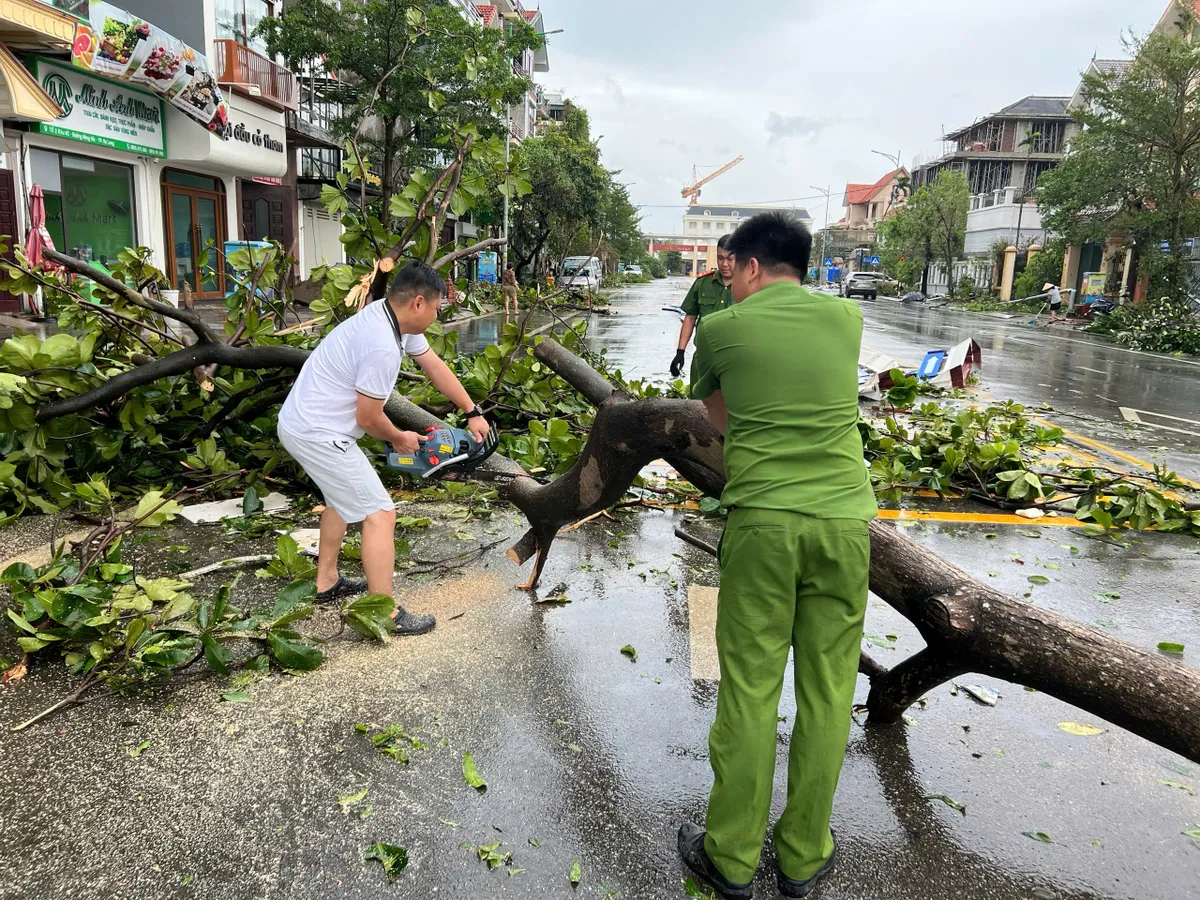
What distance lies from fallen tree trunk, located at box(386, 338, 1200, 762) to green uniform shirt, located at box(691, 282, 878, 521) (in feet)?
1.94

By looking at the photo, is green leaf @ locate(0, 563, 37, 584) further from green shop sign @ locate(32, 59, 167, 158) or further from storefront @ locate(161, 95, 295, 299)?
storefront @ locate(161, 95, 295, 299)

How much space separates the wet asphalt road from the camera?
2342 mm

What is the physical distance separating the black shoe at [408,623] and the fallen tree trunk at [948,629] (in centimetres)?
78

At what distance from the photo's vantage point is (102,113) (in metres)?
17.6

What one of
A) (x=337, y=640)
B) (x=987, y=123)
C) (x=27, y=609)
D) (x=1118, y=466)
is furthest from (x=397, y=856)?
(x=987, y=123)

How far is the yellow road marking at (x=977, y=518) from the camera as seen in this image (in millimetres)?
5859

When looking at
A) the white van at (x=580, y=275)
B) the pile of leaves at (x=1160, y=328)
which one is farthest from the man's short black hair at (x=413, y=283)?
the pile of leaves at (x=1160, y=328)

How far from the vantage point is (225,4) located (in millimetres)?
22344

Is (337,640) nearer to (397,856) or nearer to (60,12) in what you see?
(397,856)

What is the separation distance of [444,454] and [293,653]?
3.55 ft

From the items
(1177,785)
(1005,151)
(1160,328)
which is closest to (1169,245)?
(1160,328)

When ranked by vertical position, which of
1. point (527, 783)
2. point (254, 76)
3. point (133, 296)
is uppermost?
point (254, 76)

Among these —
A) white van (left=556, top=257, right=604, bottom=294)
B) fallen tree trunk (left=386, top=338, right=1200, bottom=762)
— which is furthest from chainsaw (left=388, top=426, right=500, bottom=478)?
white van (left=556, top=257, right=604, bottom=294)

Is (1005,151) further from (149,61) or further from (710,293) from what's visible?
(710,293)
